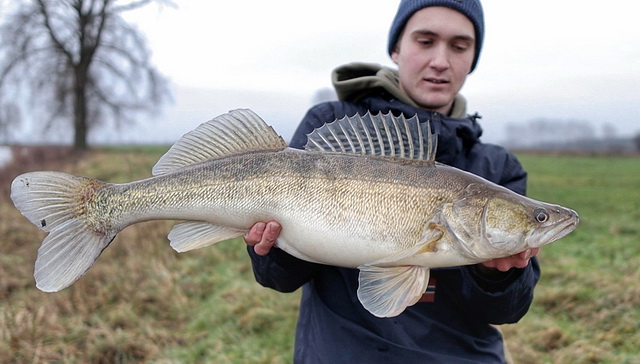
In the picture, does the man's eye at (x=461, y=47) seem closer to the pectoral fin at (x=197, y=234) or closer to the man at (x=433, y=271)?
the man at (x=433, y=271)

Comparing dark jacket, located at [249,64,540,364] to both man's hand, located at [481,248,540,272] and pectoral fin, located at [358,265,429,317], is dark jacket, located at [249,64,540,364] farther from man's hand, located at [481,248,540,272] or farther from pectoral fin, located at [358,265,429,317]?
pectoral fin, located at [358,265,429,317]

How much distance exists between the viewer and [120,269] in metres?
6.26

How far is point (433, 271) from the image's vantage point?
274 centimetres

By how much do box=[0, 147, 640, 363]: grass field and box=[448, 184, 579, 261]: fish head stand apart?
8.50 feet

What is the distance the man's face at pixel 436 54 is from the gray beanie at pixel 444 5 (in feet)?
0.09

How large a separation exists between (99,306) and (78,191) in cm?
358

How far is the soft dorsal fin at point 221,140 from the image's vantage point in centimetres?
248

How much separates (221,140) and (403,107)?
1140 millimetres

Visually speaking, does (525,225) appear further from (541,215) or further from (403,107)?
(403,107)

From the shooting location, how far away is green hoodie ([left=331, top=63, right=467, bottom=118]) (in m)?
Result: 3.01

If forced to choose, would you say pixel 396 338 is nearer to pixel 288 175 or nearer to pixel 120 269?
pixel 288 175

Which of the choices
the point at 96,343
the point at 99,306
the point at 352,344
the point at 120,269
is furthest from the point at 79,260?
the point at 120,269

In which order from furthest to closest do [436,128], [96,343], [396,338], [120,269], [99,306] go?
[120,269]
[99,306]
[96,343]
[436,128]
[396,338]

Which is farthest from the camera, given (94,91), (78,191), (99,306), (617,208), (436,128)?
(94,91)
